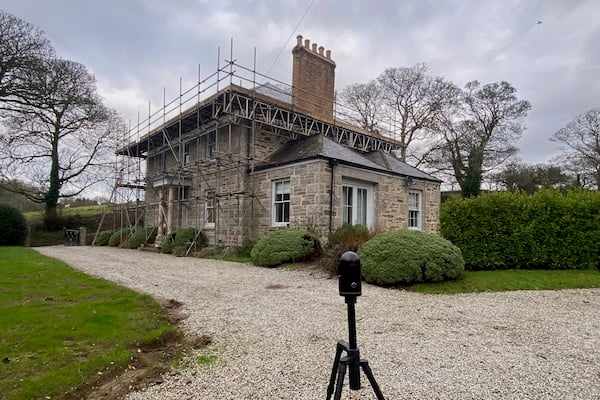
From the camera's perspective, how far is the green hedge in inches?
318

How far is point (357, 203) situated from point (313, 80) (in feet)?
23.0

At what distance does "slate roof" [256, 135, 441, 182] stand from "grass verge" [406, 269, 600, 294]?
228 inches

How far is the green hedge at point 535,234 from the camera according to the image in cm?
808

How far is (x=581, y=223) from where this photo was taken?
8.09 meters

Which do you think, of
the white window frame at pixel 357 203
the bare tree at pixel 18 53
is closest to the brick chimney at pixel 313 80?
the white window frame at pixel 357 203

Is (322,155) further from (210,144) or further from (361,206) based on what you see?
(210,144)

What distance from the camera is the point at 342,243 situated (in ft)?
26.9

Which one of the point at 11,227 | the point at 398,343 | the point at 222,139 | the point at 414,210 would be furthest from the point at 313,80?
the point at 11,227

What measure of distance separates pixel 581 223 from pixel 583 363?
259 inches

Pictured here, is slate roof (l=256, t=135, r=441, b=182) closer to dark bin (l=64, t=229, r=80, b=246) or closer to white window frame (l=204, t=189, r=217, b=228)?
white window frame (l=204, t=189, r=217, b=228)

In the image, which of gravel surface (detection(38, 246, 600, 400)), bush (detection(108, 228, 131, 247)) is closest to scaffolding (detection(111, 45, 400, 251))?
bush (detection(108, 228, 131, 247))

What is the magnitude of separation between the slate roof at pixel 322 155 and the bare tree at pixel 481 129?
10.7m

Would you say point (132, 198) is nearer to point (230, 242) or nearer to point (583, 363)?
point (230, 242)

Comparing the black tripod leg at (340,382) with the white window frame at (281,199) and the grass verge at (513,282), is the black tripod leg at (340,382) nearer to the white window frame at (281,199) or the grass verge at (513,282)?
the grass verge at (513,282)
